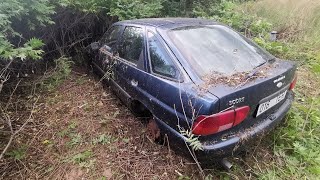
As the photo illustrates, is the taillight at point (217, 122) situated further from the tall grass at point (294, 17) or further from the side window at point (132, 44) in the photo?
the tall grass at point (294, 17)

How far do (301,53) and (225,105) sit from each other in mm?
4145

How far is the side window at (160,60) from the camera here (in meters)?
2.78

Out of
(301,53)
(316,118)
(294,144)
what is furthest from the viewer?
(301,53)

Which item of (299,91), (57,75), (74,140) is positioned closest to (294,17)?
(299,91)

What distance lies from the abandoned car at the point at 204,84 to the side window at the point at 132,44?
1 cm

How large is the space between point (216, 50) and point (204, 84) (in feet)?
2.09

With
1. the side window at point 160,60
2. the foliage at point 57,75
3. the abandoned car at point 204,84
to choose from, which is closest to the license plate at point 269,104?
the abandoned car at point 204,84

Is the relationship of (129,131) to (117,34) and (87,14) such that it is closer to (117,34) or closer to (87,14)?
(117,34)

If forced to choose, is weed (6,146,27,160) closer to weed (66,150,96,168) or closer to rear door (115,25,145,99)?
weed (66,150,96,168)

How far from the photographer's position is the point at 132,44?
3586 mm

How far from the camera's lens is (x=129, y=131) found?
3625 millimetres

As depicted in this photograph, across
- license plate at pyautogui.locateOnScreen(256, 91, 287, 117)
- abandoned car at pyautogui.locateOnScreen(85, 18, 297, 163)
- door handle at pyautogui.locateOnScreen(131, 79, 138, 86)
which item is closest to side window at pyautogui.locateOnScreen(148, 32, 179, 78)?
abandoned car at pyautogui.locateOnScreen(85, 18, 297, 163)

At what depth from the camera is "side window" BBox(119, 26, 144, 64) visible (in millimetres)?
3385

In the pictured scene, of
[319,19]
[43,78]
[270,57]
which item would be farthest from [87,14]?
[319,19]
